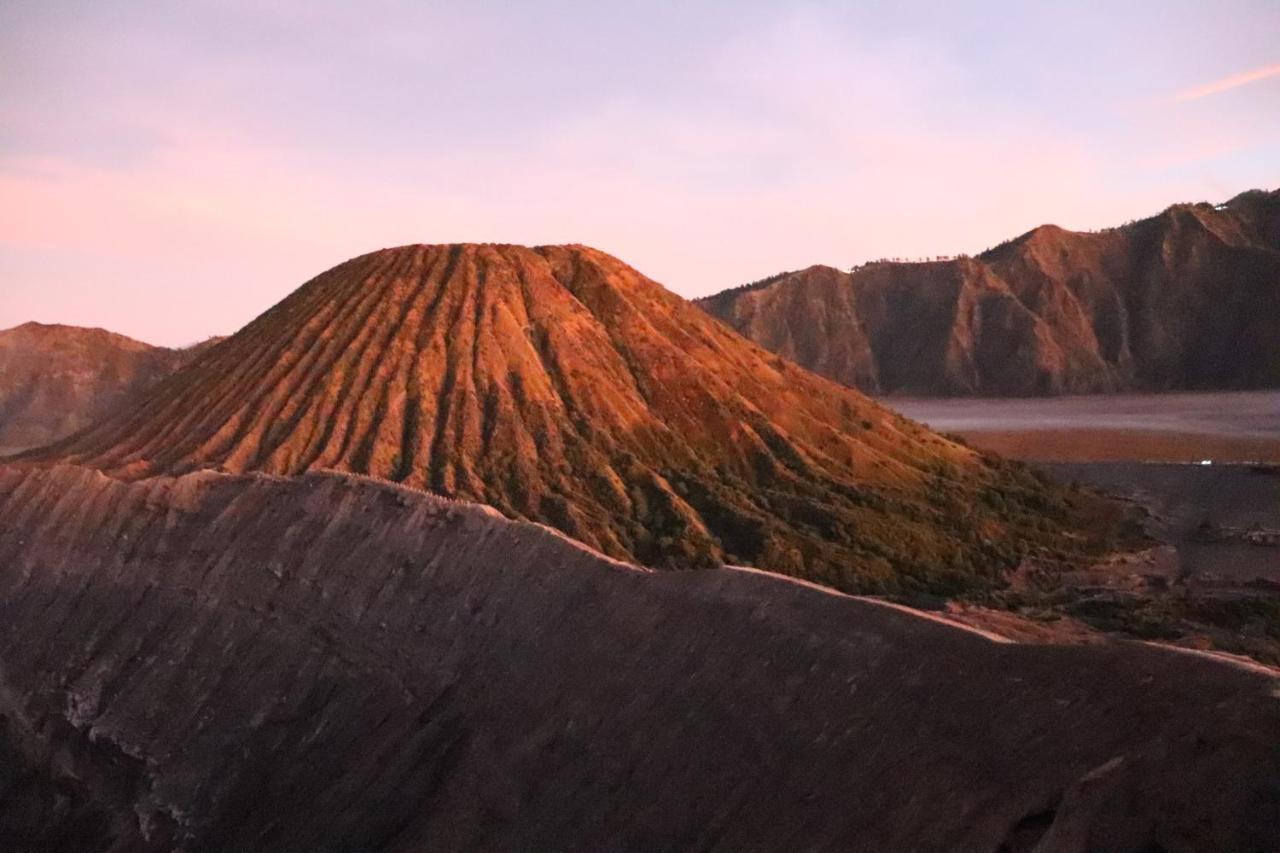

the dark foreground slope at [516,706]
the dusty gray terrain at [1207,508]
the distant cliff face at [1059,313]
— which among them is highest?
the distant cliff face at [1059,313]

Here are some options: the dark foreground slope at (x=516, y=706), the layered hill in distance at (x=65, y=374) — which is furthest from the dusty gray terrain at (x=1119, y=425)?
the layered hill in distance at (x=65, y=374)

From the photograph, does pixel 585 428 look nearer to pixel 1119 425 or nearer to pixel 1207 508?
pixel 1207 508

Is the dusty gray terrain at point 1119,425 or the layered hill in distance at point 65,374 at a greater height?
the layered hill in distance at point 65,374

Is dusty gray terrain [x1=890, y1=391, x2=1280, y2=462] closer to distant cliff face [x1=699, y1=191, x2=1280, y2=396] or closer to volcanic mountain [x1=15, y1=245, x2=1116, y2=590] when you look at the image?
distant cliff face [x1=699, y1=191, x2=1280, y2=396]

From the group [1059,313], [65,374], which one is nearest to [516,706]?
[65,374]

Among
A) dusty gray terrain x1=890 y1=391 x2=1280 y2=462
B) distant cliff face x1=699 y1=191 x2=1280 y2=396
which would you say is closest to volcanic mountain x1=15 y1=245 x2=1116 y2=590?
dusty gray terrain x1=890 y1=391 x2=1280 y2=462

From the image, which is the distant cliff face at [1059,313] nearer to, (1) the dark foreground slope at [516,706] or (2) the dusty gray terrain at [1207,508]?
(2) the dusty gray terrain at [1207,508]

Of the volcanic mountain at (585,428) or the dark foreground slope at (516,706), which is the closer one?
the dark foreground slope at (516,706)

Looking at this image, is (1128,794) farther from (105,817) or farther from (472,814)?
(105,817)
